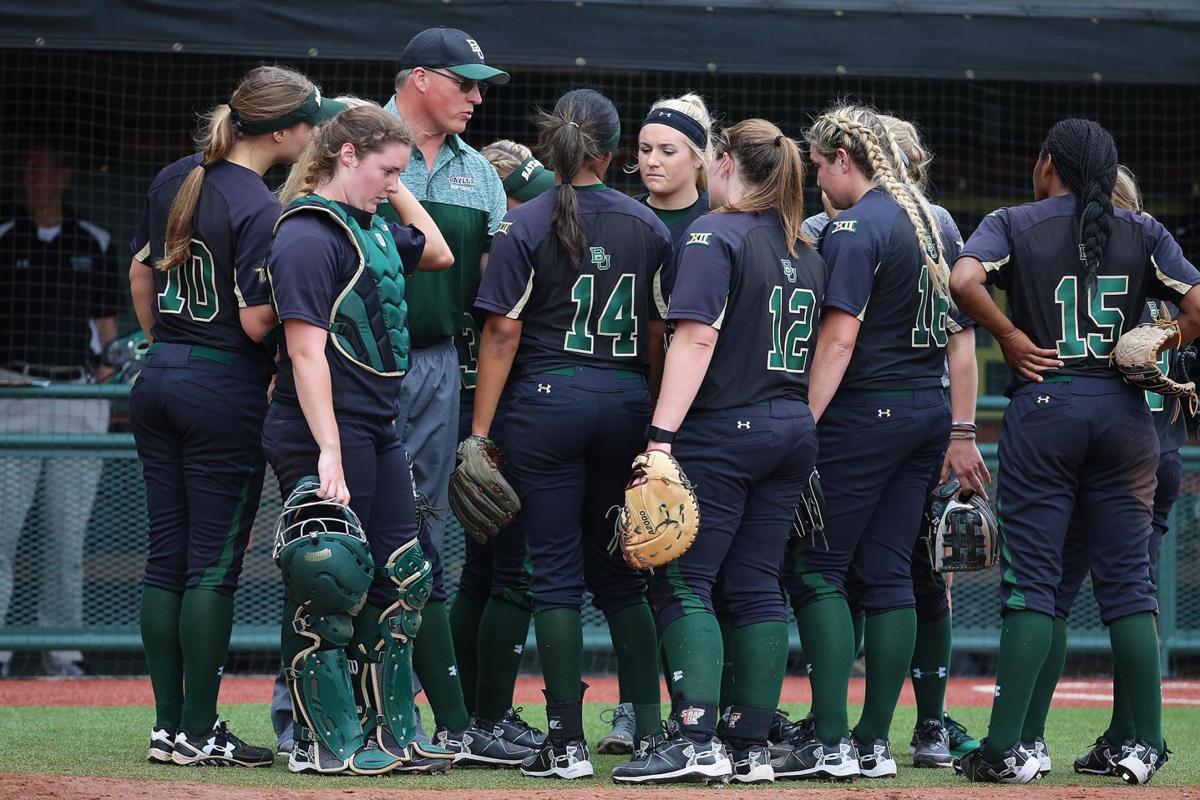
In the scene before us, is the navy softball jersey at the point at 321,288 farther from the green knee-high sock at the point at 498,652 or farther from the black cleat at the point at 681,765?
the black cleat at the point at 681,765

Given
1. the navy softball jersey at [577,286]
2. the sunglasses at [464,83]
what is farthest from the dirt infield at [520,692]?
the sunglasses at [464,83]

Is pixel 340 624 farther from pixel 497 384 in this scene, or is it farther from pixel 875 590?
pixel 875 590

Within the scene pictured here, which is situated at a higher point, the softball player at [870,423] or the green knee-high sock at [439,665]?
the softball player at [870,423]

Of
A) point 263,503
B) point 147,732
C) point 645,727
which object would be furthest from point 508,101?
point 645,727

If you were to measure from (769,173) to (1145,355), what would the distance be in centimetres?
111

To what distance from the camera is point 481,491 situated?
4.21 meters

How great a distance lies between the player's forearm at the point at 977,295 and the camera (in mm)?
4316

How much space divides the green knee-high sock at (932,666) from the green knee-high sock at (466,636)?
135cm

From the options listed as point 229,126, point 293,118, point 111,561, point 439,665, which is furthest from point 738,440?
point 111,561

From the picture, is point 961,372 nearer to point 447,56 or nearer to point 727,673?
Answer: point 727,673

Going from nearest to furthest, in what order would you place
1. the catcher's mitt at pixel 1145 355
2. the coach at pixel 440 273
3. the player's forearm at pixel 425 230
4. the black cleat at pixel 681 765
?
the black cleat at pixel 681 765, the catcher's mitt at pixel 1145 355, the player's forearm at pixel 425 230, the coach at pixel 440 273

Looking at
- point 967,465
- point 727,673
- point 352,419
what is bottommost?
point 727,673

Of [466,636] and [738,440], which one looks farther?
[466,636]

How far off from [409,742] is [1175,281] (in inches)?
96.1
